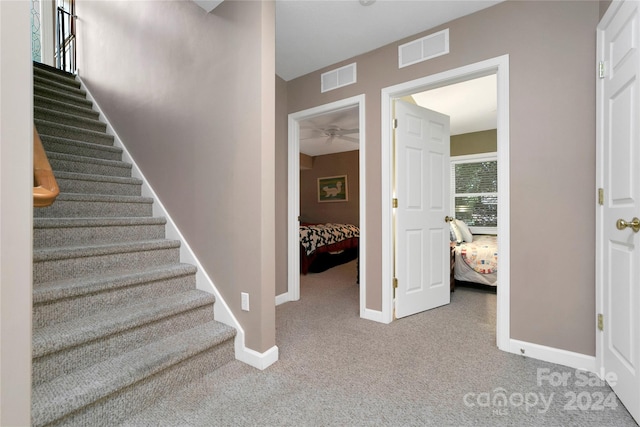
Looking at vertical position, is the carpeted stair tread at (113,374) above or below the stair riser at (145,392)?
above

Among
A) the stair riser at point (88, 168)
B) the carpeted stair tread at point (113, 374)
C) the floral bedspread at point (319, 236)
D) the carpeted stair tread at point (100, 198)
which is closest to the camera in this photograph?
the carpeted stair tread at point (113, 374)

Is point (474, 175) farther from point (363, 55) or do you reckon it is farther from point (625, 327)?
point (625, 327)

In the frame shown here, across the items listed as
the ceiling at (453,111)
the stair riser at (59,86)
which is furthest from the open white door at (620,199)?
the stair riser at (59,86)

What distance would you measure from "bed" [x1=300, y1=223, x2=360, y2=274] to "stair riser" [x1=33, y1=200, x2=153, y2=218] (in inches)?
94.4

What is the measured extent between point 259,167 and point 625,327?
213 cm

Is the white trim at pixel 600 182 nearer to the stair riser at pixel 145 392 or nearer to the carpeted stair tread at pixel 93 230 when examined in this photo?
the stair riser at pixel 145 392

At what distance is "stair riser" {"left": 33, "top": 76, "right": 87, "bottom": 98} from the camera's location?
9.96ft

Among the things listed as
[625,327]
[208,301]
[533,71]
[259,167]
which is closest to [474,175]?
[533,71]

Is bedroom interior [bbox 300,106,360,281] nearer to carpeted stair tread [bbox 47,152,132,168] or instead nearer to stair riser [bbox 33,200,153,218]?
stair riser [bbox 33,200,153,218]

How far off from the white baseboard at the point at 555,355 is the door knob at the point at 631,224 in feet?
2.94

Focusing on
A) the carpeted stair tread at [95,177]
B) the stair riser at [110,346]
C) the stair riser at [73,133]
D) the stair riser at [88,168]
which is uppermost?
the stair riser at [73,133]

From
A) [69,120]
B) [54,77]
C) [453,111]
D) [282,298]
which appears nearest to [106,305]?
[282,298]

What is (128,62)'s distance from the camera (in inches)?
110

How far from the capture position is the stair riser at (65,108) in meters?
2.76
